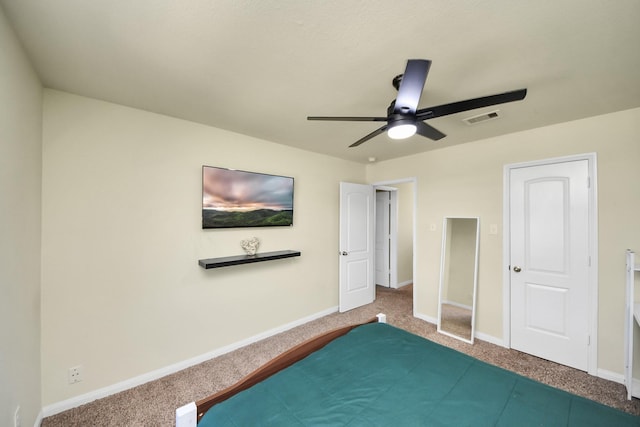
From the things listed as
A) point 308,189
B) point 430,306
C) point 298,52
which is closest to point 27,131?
point 298,52

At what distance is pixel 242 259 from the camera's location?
267 centimetres

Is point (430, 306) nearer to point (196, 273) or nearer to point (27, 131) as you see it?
point (196, 273)

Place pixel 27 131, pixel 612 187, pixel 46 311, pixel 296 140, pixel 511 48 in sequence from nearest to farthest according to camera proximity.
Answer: pixel 511 48, pixel 27 131, pixel 46 311, pixel 612 187, pixel 296 140

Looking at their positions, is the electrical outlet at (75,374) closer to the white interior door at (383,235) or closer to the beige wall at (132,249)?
the beige wall at (132,249)

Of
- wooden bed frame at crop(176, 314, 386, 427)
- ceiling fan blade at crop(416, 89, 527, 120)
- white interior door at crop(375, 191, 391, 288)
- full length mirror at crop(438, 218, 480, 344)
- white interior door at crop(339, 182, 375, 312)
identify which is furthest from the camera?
white interior door at crop(375, 191, 391, 288)

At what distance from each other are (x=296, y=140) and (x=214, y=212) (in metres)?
1.32

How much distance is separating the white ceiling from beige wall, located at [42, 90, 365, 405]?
33 centimetres

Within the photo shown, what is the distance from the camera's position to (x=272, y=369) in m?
1.49

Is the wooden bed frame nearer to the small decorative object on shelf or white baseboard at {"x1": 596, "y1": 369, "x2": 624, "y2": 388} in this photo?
the small decorative object on shelf

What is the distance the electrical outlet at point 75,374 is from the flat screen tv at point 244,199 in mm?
1445

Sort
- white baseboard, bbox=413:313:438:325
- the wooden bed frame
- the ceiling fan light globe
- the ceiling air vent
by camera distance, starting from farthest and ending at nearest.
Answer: white baseboard, bbox=413:313:438:325
the ceiling air vent
the ceiling fan light globe
the wooden bed frame

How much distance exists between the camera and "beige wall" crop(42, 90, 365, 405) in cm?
189

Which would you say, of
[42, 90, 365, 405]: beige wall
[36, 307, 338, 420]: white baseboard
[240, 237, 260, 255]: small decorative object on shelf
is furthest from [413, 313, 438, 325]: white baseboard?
[240, 237, 260, 255]: small decorative object on shelf

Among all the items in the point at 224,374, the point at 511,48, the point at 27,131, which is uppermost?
the point at 511,48
